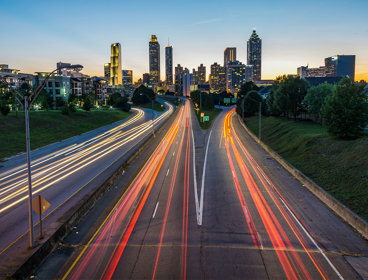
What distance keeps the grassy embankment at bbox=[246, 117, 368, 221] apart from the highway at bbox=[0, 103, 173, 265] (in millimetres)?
20922

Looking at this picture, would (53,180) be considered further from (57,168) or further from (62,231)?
(62,231)

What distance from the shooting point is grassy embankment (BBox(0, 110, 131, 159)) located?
147 ft

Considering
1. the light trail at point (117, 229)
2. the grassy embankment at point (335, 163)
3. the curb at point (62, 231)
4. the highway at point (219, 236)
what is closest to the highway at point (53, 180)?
the curb at point (62, 231)

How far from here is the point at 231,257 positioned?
12.7m

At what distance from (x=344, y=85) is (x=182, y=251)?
35.0m

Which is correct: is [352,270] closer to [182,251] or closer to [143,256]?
[182,251]

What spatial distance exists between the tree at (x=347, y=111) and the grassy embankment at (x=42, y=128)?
45898 millimetres

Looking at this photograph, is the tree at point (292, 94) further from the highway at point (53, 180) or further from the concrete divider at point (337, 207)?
the concrete divider at point (337, 207)

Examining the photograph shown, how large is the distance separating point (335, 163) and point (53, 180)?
29.8 meters

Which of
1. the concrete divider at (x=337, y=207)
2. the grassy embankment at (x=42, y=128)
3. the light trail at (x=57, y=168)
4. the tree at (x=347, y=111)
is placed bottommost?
the light trail at (x=57, y=168)

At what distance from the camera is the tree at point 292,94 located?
6475 centimetres

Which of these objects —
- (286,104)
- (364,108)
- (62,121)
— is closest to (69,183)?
(364,108)

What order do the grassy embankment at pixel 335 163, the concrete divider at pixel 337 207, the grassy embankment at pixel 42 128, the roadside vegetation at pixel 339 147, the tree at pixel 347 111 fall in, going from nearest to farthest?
the concrete divider at pixel 337 207 < the grassy embankment at pixel 335 163 < the roadside vegetation at pixel 339 147 < the tree at pixel 347 111 < the grassy embankment at pixel 42 128

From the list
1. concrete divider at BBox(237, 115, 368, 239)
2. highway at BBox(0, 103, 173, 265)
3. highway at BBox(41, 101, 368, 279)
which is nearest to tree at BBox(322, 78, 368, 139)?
concrete divider at BBox(237, 115, 368, 239)
